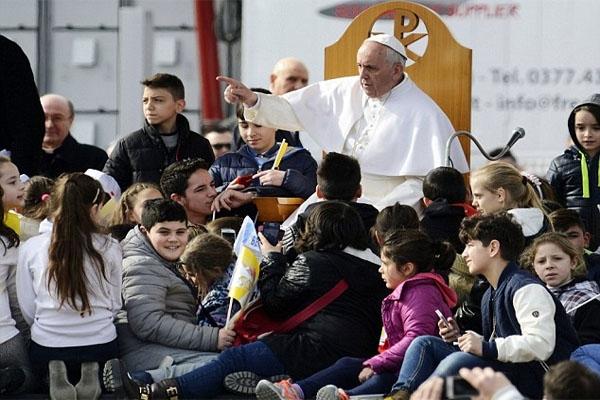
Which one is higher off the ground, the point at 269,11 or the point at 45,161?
the point at 269,11

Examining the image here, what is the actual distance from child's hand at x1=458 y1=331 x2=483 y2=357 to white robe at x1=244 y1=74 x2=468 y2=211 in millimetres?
2358

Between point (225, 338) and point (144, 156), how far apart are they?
217cm

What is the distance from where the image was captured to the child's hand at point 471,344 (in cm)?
612

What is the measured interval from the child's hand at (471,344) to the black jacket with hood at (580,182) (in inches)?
108

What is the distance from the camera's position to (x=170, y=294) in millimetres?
7023

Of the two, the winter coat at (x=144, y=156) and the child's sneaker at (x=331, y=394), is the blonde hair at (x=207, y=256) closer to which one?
the child's sneaker at (x=331, y=394)

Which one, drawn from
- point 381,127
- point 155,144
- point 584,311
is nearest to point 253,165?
point 155,144

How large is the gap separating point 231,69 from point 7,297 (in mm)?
9114

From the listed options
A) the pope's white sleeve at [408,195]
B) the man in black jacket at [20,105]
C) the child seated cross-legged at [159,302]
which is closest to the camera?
the child seated cross-legged at [159,302]

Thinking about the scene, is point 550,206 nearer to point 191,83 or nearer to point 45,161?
point 45,161

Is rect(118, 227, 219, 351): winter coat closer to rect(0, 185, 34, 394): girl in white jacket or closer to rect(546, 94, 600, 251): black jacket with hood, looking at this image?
rect(0, 185, 34, 394): girl in white jacket

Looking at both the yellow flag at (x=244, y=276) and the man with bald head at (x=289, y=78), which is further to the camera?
the man with bald head at (x=289, y=78)

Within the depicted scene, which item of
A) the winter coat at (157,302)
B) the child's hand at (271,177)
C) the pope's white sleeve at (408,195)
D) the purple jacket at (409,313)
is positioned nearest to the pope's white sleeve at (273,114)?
the child's hand at (271,177)

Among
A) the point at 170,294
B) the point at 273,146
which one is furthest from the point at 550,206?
the point at 170,294
